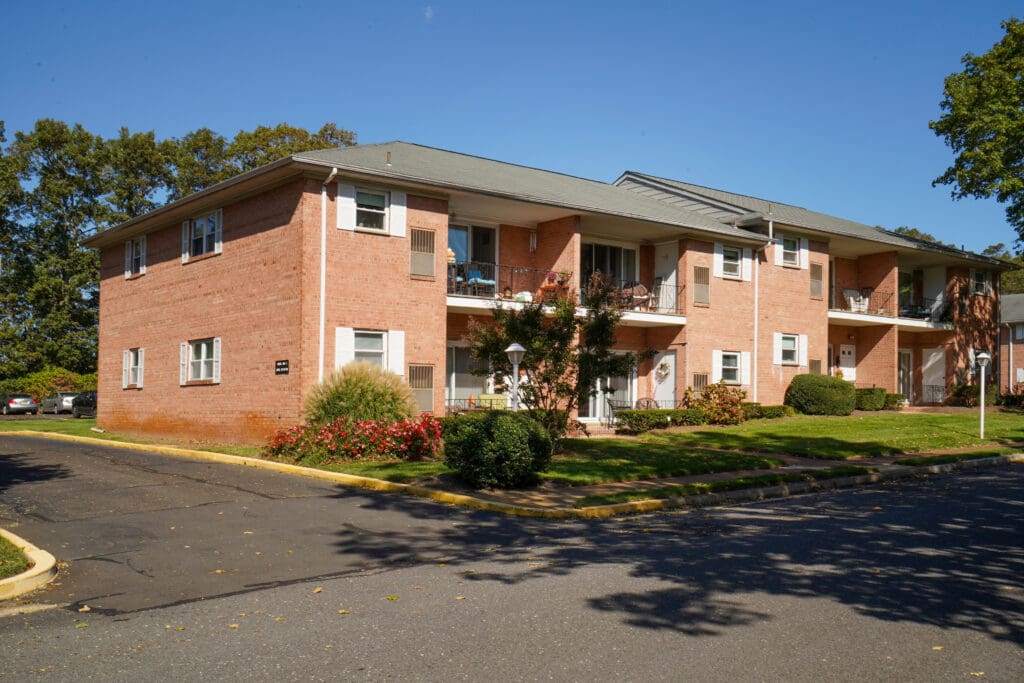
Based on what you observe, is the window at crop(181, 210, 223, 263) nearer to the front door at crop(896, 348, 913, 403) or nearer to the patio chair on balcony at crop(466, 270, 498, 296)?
the patio chair on balcony at crop(466, 270, 498, 296)

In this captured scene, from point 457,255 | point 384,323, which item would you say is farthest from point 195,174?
point 384,323

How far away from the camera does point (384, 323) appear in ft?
69.3

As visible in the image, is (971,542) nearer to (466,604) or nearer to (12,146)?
(466,604)

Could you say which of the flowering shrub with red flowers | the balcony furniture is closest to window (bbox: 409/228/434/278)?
the flowering shrub with red flowers

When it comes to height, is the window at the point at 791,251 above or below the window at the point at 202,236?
above

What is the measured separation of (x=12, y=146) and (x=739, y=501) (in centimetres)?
5204

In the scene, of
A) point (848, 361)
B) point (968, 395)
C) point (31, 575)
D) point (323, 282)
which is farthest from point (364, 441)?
point (968, 395)

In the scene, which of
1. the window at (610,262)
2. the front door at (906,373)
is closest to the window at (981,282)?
the front door at (906,373)

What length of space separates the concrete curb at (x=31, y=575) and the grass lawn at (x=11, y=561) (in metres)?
0.06

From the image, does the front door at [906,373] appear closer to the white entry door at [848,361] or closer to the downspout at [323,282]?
the white entry door at [848,361]

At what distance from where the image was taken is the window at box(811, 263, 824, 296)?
31219mm

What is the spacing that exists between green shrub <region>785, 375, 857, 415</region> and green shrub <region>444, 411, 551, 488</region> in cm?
1780

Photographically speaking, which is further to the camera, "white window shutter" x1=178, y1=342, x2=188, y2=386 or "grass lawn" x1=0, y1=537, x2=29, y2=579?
"white window shutter" x1=178, y1=342, x2=188, y2=386

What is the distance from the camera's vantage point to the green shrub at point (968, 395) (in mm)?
34969
